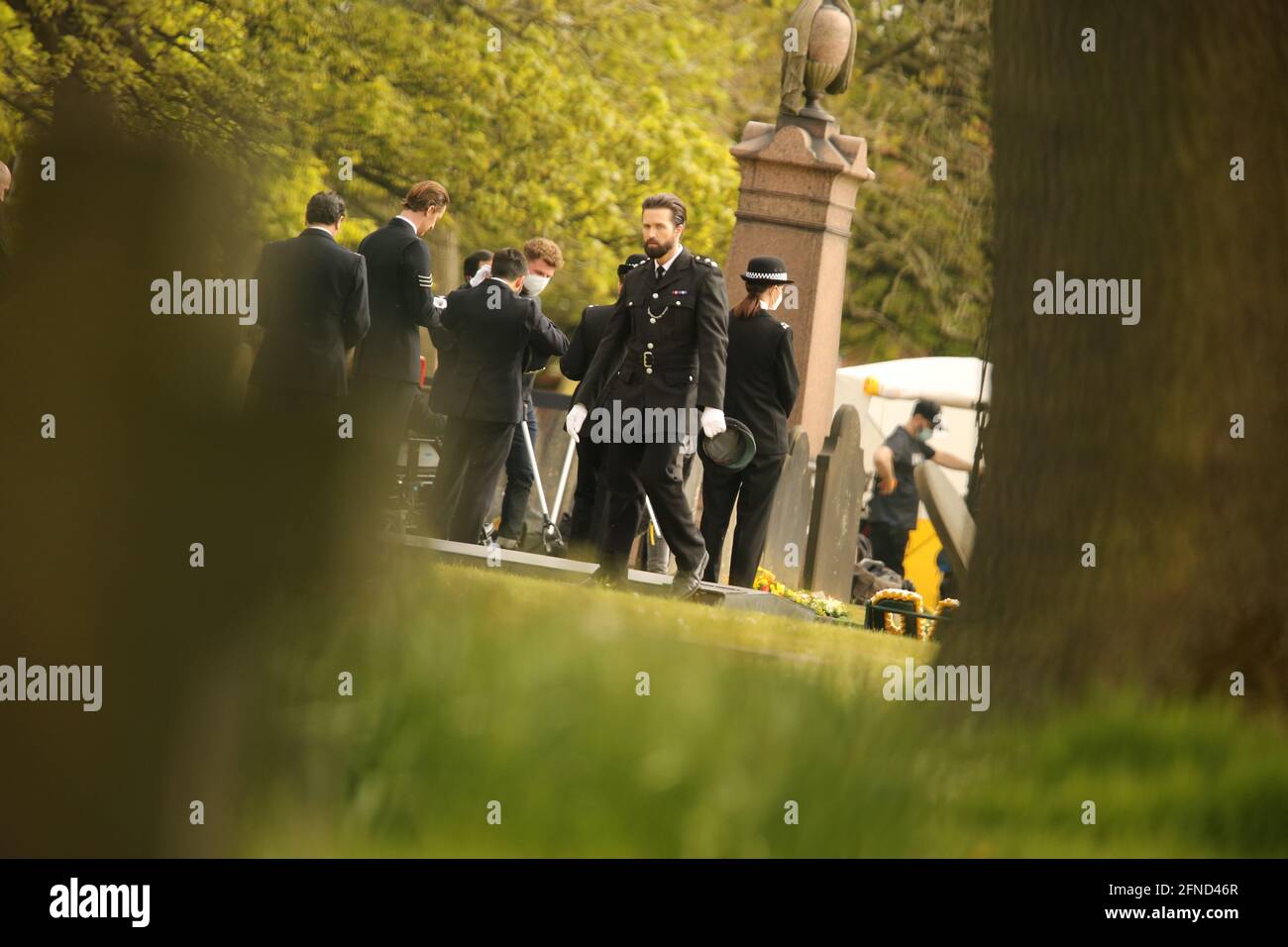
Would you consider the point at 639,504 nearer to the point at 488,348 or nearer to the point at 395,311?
the point at 488,348

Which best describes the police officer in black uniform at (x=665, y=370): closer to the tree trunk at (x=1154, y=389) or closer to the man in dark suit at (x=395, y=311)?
the man in dark suit at (x=395, y=311)

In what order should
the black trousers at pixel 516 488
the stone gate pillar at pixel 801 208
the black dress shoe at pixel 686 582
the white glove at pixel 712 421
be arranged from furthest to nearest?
the stone gate pillar at pixel 801 208 < the black trousers at pixel 516 488 < the black dress shoe at pixel 686 582 < the white glove at pixel 712 421

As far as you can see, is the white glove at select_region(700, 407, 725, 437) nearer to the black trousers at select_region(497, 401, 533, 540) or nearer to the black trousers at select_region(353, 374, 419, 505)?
the black trousers at select_region(497, 401, 533, 540)

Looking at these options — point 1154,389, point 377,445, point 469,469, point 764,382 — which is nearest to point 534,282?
point 469,469

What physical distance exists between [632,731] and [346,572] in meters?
0.74

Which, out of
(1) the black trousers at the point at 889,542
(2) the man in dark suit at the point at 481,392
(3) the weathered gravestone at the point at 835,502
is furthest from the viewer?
(1) the black trousers at the point at 889,542

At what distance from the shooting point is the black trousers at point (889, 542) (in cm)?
1853

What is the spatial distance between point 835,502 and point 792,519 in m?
0.35

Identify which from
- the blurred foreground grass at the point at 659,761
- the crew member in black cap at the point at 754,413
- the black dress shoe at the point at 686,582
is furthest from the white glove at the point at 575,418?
the blurred foreground grass at the point at 659,761

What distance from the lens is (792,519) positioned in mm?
15320

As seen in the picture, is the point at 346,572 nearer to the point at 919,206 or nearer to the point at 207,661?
the point at 207,661

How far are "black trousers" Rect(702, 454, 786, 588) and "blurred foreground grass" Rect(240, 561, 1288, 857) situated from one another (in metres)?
7.31

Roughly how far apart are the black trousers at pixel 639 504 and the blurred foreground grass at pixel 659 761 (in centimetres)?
497

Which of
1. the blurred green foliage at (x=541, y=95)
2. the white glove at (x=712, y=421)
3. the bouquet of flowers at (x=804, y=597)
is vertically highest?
the blurred green foliage at (x=541, y=95)
